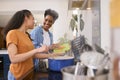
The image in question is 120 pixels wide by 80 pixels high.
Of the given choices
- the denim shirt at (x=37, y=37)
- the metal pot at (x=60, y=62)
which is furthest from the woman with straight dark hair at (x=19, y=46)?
the denim shirt at (x=37, y=37)

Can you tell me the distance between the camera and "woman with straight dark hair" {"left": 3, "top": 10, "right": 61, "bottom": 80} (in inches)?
54.7

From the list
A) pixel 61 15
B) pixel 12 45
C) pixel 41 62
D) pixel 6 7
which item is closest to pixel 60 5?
pixel 61 15

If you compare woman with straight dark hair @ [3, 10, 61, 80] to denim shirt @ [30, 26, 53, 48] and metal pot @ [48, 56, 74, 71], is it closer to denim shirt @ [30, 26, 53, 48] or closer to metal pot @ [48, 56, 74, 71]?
metal pot @ [48, 56, 74, 71]

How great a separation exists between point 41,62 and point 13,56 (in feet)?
1.46

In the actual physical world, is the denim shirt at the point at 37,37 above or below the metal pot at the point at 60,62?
above

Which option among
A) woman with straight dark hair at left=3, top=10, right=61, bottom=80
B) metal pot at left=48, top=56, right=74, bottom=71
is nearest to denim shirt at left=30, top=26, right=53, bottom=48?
woman with straight dark hair at left=3, top=10, right=61, bottom=80

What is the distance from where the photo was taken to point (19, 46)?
1497 millimetres

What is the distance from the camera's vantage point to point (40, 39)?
2.13 meters

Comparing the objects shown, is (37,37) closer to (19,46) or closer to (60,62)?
(19,46)

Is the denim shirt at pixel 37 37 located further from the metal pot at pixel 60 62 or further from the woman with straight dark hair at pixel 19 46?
the metal pot at pixel 60 62

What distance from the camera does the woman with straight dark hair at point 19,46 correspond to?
139cm

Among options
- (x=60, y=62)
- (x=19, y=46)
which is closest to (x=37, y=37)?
(x=19, y=46)

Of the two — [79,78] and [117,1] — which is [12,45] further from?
[117,1]

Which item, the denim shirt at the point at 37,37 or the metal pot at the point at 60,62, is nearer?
the metal pot at the point at 60,62
